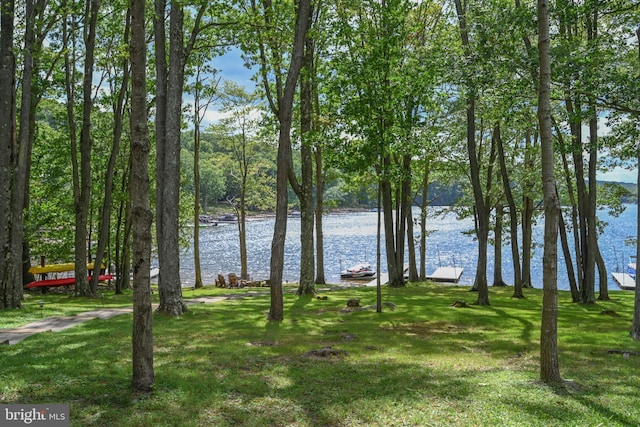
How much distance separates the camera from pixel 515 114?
12.8 m

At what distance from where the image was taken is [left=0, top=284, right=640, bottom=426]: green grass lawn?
19.0ft

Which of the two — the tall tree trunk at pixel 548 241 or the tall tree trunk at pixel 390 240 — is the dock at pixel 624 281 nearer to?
the tall tree trunk at pixel 390 240

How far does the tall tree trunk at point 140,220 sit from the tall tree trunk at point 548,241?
5.64 m

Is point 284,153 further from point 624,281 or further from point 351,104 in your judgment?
point 624,281

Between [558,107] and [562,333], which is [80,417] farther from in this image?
[558,107]

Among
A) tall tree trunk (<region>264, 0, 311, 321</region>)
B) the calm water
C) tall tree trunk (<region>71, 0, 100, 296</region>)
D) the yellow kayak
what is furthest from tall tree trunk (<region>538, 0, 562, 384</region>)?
the yellow kayak

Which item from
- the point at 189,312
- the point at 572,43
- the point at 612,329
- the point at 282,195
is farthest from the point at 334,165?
the point at 612,329

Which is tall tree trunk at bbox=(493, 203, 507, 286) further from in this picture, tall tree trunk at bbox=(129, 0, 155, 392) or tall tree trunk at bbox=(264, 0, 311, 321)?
tall tree trunk at bbox=(129, 0, 155, 392)

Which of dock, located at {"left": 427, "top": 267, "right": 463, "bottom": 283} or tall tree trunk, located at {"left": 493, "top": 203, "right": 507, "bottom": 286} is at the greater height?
tall tree trunk, located at {"left": 493, "top": 203, "right": 507, "bottom": 286}

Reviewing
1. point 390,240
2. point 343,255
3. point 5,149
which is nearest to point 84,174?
point 5,149

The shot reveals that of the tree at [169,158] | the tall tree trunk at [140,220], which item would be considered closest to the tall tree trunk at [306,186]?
the tree at [169,158]

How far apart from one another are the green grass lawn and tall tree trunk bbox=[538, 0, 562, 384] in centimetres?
43

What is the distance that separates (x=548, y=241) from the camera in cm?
725

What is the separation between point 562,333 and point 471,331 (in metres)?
2.12
